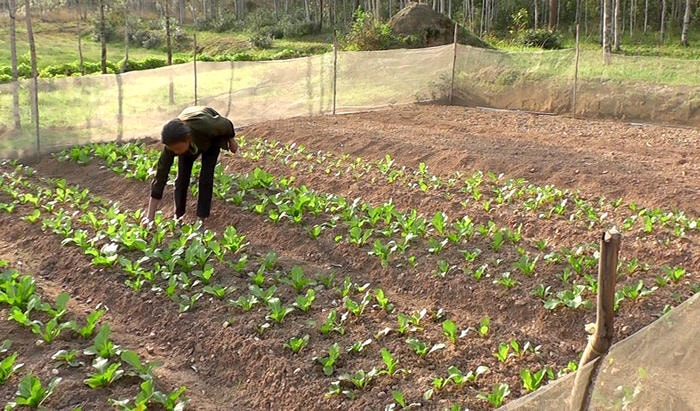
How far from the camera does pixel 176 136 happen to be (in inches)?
218

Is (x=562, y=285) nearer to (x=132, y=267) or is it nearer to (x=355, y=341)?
(x=355, y=341)

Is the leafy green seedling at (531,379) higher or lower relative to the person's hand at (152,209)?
lower

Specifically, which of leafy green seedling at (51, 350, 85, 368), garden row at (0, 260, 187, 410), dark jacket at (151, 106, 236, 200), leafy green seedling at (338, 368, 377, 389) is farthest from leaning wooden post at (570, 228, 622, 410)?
dark jacket at (151, 106, 236, 200)

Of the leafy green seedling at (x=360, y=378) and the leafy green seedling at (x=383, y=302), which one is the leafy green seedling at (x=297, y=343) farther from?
the leafy green seedling at (x=383, y=302)

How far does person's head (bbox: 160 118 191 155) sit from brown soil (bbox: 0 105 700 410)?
116cm

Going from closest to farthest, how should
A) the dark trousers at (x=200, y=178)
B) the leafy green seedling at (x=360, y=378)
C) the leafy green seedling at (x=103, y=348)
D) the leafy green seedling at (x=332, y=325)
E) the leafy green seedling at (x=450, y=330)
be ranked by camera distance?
the leafy green seedling at (x=360, y=378)
the leafy green seedling at (x=103, y=348)
the leafy green seedling at (x=450, y=330)
the leafy green seedling at (x=332, y=325)
the dark trousers at (x=200, y=178)

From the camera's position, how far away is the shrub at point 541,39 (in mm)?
25703

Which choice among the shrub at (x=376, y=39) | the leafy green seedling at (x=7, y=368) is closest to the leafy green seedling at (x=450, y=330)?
the leafy green seedling at (x=7, y=368)

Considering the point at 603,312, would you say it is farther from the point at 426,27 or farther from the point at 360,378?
the point at 426,27

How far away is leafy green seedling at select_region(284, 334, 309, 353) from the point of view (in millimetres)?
4332

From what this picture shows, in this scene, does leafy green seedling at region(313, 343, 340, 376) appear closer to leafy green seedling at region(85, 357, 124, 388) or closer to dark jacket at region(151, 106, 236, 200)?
leafy green seedling at region(85, 357, 124, 388)

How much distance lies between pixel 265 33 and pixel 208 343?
31.8 meters

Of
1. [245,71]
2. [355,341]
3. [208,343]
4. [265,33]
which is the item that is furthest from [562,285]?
[265,33]

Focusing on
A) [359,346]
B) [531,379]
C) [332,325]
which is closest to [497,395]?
[531,379]
